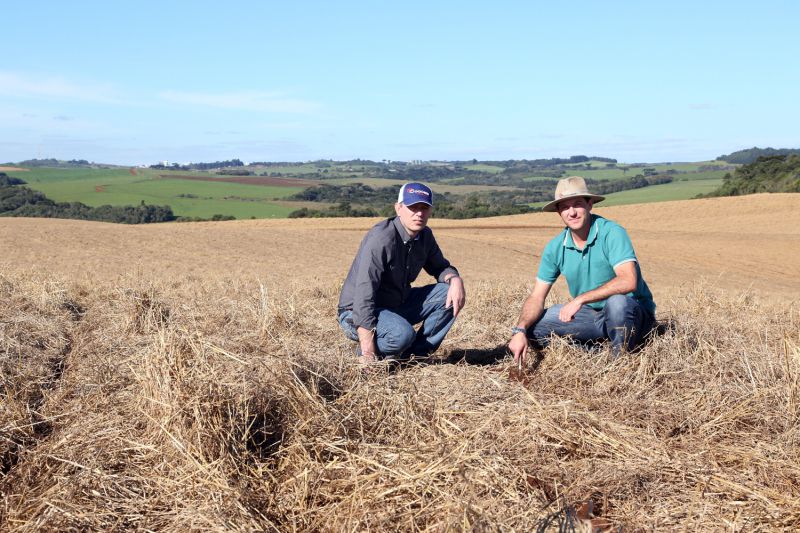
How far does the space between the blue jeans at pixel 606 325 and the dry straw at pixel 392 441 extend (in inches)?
5.8

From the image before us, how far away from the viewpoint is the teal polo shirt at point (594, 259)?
454cm

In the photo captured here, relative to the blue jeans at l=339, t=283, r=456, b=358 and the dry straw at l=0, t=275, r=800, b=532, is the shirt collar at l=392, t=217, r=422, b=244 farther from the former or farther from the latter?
the dry straw at l=0, t=275, r=800, b=532

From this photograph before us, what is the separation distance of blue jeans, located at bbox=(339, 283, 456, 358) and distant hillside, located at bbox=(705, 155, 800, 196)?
2212 inches

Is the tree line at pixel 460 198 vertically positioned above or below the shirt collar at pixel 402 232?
below

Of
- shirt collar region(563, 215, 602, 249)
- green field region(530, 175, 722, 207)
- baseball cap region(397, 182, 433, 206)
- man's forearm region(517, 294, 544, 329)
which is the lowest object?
green field region(530, 175, 722, 207)

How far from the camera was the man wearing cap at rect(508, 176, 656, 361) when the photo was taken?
14.5ft

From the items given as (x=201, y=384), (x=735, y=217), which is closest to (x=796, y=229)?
(x=735, y=217)

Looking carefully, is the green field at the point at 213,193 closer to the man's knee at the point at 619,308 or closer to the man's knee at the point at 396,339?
the man's knee at the point at 396,339

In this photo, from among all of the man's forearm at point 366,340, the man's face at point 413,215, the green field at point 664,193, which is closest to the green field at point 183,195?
the green field at point 664,193

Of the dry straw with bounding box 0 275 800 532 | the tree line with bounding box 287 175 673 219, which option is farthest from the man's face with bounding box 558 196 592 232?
the tree line with bounding box 287 175 673 219

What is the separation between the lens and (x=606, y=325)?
4.55m

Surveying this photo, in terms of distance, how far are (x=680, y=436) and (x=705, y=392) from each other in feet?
2.13

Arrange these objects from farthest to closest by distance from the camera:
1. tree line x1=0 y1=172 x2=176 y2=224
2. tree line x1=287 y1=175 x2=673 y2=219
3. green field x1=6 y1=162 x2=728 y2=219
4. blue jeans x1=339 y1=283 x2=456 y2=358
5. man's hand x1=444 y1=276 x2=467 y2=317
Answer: green field x1=6 y1=162 x2=728 y2=219 → tree line x1=0 y1=172 x2=176 y2=224 → tree line x1=287 y1=175 x2=673 y2=219 → man's hand x1=444 y1=276 x2=467 y2=317 → blue jeans x1=339 y1=283 x2=456 y2=358

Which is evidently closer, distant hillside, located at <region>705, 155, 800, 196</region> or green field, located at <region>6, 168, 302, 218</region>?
distant hillside, located at <region>705, 155, 800, 196</region>
